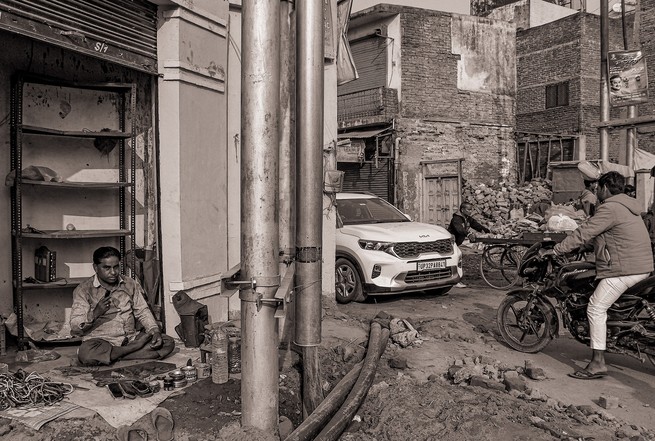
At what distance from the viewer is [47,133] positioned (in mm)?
6195

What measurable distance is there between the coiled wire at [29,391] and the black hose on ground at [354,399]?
204cm

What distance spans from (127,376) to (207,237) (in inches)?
87.8

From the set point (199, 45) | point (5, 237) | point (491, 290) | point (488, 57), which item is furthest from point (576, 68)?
point (5, 237)

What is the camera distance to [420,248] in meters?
9.27

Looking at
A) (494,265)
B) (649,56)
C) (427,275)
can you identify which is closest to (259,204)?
(427,275)

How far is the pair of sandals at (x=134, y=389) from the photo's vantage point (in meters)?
4.46

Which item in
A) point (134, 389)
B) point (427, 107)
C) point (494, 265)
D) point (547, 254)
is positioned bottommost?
point (134, 389)

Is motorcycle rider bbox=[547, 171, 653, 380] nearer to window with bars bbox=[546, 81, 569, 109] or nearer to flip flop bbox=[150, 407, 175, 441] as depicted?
flip flop bbox=[150, 407, 175, 441]

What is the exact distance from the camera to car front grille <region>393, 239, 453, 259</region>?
9117 millimetres

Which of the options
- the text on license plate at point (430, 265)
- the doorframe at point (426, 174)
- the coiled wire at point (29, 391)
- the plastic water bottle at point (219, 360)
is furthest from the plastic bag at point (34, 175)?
the doorframe at point (426, 174)

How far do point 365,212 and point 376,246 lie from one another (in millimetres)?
1492

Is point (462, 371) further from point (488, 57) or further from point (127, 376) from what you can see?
point (488, 57)

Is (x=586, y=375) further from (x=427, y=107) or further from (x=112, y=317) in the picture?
(x=427, y=107)

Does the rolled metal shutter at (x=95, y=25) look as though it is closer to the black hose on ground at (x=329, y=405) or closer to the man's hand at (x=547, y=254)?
the black hose on ground at (x=329, y=405)
